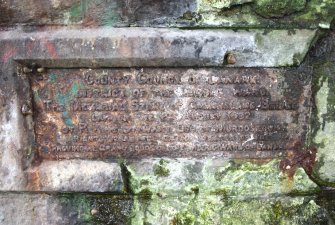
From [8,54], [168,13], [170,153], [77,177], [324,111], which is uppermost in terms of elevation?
[168,13]

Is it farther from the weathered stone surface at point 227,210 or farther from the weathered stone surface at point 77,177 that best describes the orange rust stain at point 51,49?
the weathered stone surface at point 227,210

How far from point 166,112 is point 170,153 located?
0.65 feet

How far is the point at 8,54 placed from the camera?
5.82 ft

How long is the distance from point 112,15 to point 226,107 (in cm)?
65

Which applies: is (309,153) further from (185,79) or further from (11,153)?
(11,153)

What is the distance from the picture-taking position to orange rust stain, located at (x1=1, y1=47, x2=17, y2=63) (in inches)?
69.7

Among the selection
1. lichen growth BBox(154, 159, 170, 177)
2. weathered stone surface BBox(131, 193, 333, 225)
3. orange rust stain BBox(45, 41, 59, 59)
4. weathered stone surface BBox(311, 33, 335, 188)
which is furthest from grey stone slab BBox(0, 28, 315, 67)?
weathered stone surface BBox(131, 193, 333, 225)

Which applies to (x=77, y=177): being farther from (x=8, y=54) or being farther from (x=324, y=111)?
(x=324, y=111)

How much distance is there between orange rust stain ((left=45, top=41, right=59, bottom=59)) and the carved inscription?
0.09 m

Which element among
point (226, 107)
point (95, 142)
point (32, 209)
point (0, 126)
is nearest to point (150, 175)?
point (95, 142)

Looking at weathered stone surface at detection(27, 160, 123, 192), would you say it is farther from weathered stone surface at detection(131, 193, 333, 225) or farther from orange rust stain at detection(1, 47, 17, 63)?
orange rust stain at detection(1, 47, 17, 63)

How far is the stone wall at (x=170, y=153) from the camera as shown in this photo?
1.76 m

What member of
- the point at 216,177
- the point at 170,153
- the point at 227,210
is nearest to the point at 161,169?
the point at 170,153

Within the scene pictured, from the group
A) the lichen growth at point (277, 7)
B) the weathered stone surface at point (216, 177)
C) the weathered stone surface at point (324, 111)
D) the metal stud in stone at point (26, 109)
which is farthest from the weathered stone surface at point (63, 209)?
the lichen growth at point (277, 7)
